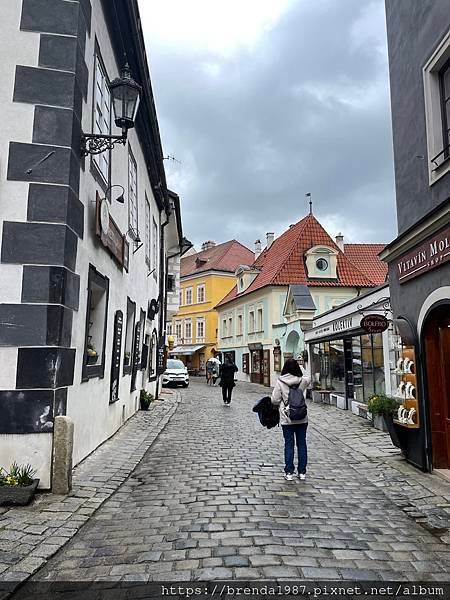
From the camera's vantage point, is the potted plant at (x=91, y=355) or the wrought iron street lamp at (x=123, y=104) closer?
the wrought iron street lamp at (x=123, y=104)

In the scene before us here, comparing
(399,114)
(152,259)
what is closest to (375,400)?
(399,114)

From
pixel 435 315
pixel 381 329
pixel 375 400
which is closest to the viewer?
pixel 435 315

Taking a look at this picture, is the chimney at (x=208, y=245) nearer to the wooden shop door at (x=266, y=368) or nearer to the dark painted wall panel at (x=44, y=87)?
the wooden shop door at (x=266, y=368)

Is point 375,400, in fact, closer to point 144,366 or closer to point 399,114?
point 399,114

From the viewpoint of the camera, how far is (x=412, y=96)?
7.63 metres

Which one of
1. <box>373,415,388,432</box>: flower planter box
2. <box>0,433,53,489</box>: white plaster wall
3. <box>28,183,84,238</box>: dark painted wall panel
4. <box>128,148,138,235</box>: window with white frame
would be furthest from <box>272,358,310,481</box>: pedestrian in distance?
<box>128,148,138,235</box>: window with white frame

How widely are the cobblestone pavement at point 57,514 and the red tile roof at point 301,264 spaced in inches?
900

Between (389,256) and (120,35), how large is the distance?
21.4 ft

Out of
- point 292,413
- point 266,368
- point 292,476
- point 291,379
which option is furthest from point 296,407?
point 266,368

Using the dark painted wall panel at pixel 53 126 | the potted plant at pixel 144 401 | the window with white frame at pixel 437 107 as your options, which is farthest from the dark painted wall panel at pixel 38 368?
the potted plant at pixel 144 401

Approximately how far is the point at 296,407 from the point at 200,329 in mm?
41182

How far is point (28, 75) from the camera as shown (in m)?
5.97

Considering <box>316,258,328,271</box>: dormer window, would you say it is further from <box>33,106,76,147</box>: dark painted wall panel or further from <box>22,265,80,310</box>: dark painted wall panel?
<box>22,265,80,310</box>: dark painted wall panel

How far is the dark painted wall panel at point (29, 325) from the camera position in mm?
5527
